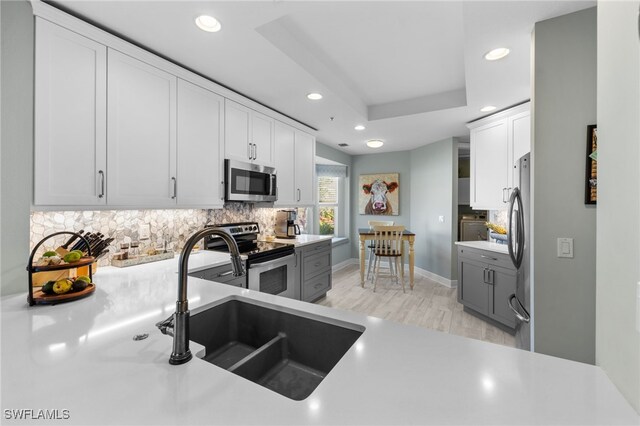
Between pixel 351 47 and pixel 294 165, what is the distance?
1.66m

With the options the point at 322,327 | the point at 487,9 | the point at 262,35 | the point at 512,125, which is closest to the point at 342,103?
the point at 262,35

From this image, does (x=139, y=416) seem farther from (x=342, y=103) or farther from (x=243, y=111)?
(x=342, y=103)

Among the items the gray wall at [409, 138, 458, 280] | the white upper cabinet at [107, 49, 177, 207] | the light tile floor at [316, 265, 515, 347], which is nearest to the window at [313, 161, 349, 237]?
the light tile floor at [316, 265, 515, 347]

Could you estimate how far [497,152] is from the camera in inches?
131

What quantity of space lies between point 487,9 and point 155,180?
2393mm

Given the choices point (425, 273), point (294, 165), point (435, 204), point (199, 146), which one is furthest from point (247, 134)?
point (425, 273)

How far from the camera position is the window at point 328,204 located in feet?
19.2

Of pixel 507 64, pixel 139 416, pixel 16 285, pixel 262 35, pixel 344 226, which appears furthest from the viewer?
pixel 344 226

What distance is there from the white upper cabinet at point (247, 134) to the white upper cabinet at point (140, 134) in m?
0.56

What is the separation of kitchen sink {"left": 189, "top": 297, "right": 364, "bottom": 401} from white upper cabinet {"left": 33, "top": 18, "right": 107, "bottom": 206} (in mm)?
1159

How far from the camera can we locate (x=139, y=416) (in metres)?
0.57

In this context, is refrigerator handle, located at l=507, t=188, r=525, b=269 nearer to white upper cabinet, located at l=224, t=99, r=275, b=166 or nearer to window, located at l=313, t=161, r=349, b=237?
white upper cabinet, located at l=224, t=99, r=275, b=166

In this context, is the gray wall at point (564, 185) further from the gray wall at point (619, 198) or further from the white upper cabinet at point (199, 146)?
the white upper cabinet at point (199, 146)

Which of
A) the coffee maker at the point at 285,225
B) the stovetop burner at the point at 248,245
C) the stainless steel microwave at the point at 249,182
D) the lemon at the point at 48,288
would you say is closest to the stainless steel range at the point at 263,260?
the stovetop burner at the point at 248,245
